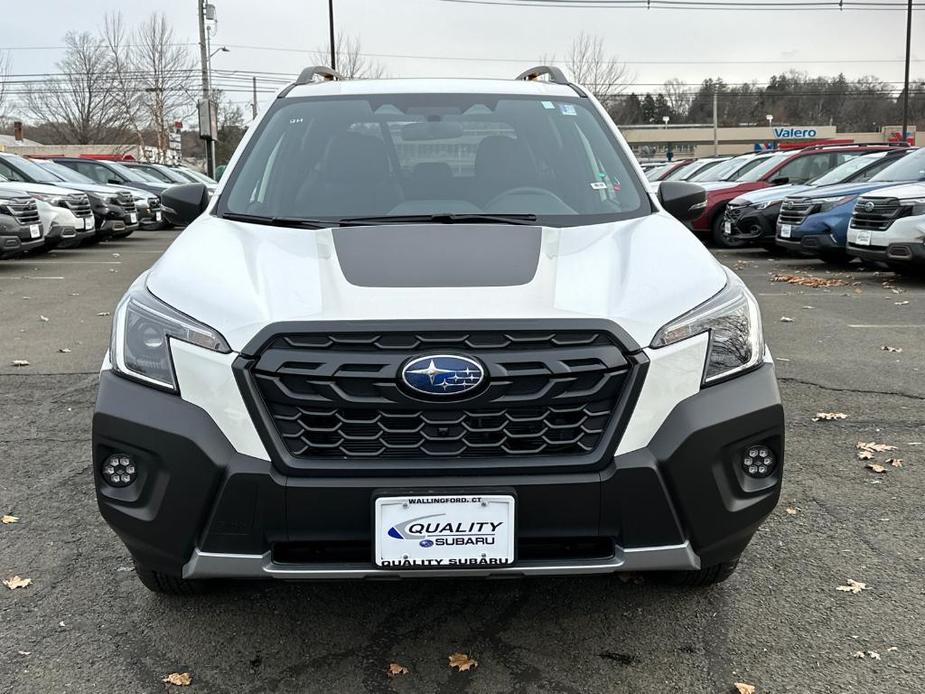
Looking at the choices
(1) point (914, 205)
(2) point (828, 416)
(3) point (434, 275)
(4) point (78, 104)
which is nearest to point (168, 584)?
(3) point (434, 275)

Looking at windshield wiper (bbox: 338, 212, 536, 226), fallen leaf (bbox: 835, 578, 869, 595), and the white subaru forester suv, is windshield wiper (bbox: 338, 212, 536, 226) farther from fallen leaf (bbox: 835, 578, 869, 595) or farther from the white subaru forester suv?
fallen leaf (bbox: 835, 578, 869, 595)

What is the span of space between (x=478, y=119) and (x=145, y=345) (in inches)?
76.5

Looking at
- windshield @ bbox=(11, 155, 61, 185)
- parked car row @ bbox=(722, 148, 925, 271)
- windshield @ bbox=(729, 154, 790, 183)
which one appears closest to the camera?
parked car row @ bbox=(722, 148, 925, 271)

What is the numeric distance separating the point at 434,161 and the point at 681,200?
106cm

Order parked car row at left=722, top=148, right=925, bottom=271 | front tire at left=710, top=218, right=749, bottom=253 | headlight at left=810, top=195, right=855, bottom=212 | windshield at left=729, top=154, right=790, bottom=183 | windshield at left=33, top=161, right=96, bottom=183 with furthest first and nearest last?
1. windshield at left=33, top=161, right=96, bottom=183
2. windshield at left=729, top=154, right=790, bottom=183
3. front tire at left=710, top=218, right=749, bottom=253
4. headlight at left=810, top=195, right=855, bottom=212
5. parked car row at left=722, top=148, right=925, bottom=271

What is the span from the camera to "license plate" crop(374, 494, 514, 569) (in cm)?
219

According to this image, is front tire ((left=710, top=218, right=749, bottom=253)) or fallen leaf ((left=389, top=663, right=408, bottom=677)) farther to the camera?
front tire ((left=710, top=218, right=749, bottom=253))

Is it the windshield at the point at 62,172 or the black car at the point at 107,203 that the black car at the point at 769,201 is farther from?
the windshield at the point at 62,172

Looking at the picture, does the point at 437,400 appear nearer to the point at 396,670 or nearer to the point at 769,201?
the point at 396,670

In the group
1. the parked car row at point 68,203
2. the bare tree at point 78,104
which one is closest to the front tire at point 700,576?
the parked car row at point 68,203

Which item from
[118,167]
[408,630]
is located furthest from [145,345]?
[118,167]

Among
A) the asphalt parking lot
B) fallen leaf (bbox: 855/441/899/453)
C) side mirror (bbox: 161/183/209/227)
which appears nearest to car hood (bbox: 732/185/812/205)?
fallen leaf (bbox: 855/441/899/453)

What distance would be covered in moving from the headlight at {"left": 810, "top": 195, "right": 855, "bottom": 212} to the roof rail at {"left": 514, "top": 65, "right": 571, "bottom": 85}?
8.14 metres

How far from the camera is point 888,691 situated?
2.36 meters
